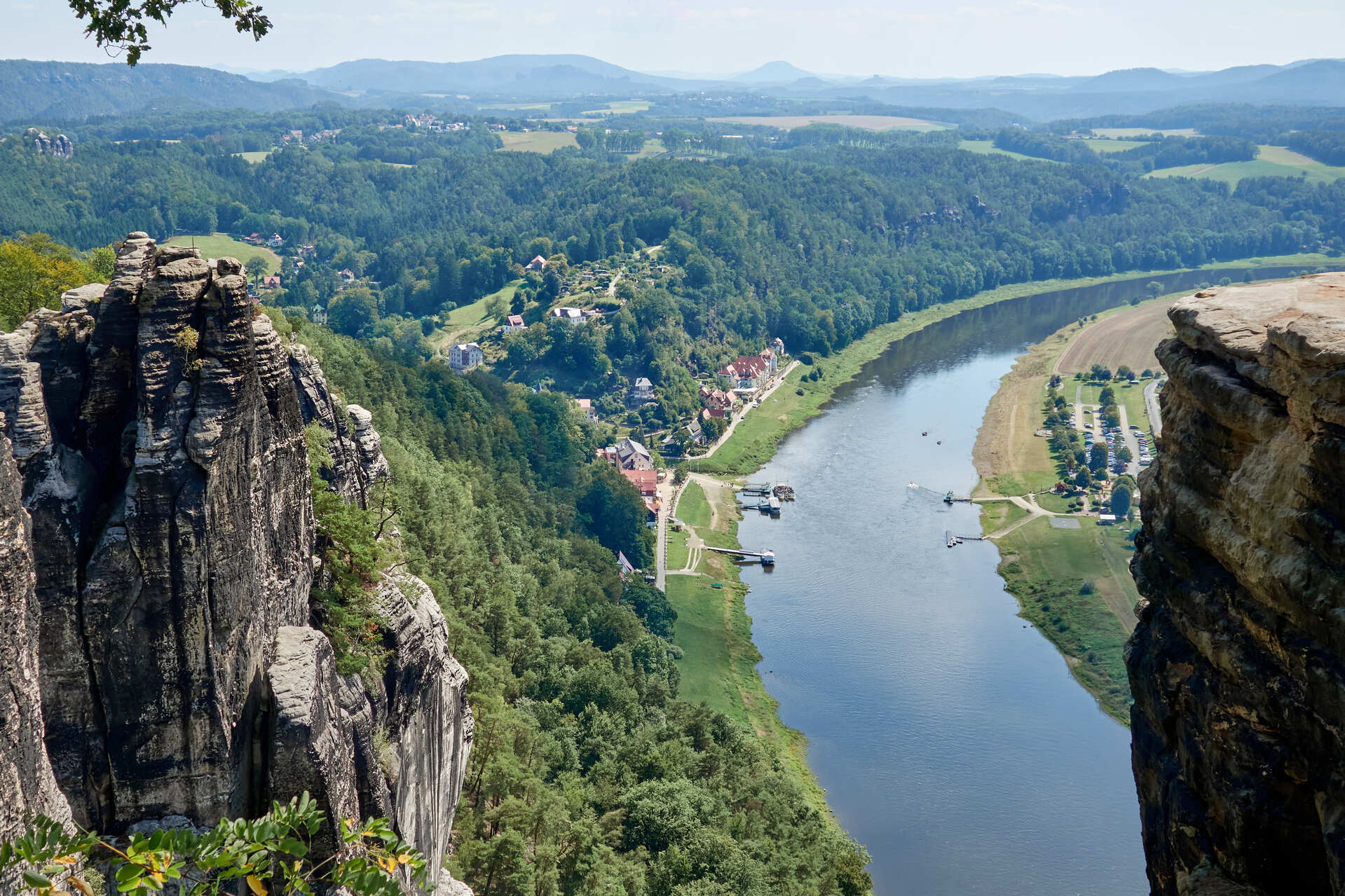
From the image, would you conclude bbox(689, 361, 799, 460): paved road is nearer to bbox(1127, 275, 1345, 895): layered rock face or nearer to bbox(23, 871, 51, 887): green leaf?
bbox(1127, 275, 1345, 895): layered rock face

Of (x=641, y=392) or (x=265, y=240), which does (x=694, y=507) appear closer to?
(x=641, y=392)

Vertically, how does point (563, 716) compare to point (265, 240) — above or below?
below

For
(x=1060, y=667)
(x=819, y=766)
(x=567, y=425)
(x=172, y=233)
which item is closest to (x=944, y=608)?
(x=1060, y=667)

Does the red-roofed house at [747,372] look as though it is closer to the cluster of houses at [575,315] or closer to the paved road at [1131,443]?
the cluster of houses at [575,315]

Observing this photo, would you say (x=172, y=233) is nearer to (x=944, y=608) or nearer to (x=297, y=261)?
(x=297, y=261)

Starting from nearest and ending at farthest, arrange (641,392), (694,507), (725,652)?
1. (725,652)
2. (694,507)
3. (641,392)

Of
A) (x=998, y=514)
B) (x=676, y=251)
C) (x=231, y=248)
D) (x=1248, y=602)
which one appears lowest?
(x=998, y=514)

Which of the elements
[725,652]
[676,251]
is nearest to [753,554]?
[725,652]
